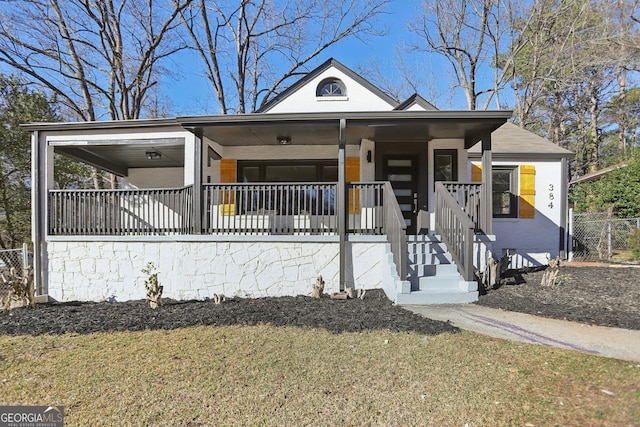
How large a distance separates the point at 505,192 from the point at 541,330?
6.08 meters

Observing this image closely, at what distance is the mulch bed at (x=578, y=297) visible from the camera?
4352 millimetres

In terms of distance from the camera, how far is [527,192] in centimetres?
885

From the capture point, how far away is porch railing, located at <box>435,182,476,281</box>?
5129 mm

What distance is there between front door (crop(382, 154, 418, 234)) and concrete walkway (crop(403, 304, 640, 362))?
142 inches

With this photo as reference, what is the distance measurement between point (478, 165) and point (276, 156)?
552 cm

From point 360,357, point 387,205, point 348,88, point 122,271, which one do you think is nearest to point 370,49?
point 348,88

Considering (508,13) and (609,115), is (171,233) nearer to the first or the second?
(508,13)

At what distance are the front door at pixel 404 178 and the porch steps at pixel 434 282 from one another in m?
2.11

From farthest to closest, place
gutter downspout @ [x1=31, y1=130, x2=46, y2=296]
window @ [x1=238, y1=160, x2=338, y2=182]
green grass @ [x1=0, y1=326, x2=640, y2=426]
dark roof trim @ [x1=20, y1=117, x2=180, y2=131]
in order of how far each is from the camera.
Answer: window @ [x1=238, y1=160, x2=338, y2=182], dark roof trim @ [x1=20, y1=117, x2=180, y2=131], gutter downspout @ [x1=31, y1=130, x2=46, y2=296], green grass @ [x1=0, y1=326, x2=640, y2=426]

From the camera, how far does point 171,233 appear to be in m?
6.57

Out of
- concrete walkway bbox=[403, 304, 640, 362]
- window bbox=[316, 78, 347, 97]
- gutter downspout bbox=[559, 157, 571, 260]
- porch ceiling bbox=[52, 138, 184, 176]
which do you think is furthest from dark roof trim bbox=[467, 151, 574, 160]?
porch ceiling bbox=[52, 138, 184, 176]

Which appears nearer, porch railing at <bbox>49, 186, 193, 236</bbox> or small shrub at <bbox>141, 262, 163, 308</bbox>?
small shrub at <bbox>141, 262, 163, 308</bbox>

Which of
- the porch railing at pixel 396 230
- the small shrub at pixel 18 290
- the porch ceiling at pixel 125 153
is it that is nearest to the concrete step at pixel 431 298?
the porch railing at pixel 396 230

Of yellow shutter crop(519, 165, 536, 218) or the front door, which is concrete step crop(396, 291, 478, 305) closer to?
the front door
